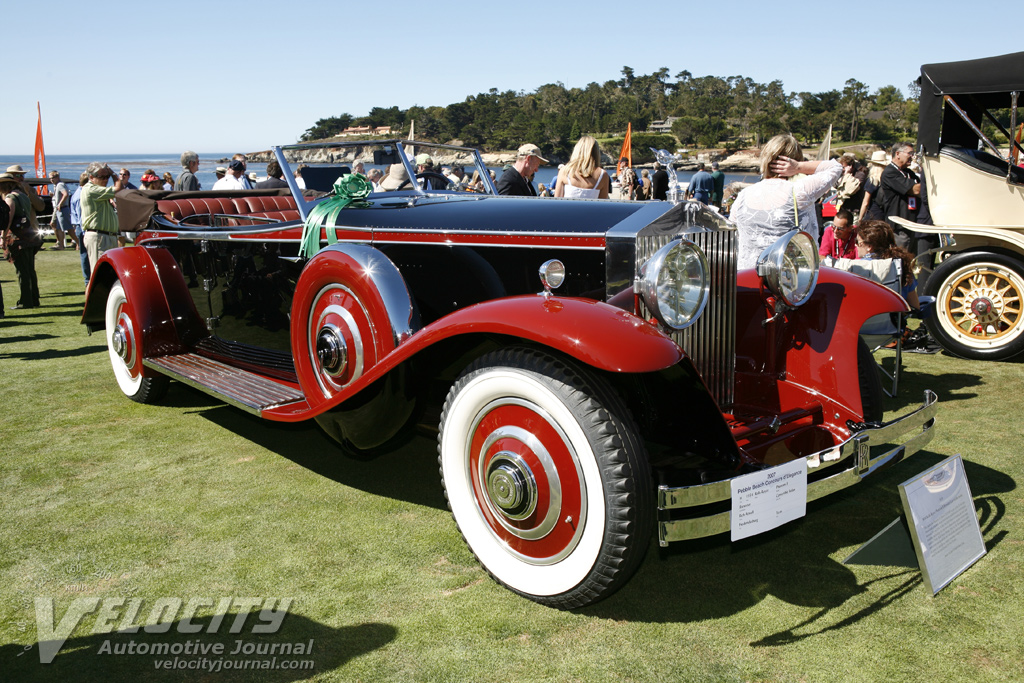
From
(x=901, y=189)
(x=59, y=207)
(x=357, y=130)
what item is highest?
(x=357, y=130)

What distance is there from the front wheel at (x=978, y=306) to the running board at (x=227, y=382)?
16.6 ft

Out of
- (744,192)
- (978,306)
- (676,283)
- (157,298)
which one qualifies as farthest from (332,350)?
(978,306)

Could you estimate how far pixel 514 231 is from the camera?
309 centimetres

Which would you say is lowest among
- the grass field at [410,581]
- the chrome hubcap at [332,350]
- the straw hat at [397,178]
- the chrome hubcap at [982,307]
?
the grass field at [410,581]

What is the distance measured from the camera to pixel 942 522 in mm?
2623

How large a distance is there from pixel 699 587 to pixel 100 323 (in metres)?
4.61

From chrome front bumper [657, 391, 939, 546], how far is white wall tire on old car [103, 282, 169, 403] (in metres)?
3.78

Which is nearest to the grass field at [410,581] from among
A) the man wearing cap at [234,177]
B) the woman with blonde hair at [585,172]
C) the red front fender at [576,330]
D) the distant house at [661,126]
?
the red front fender at [576,330]

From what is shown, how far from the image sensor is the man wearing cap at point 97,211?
327 inches

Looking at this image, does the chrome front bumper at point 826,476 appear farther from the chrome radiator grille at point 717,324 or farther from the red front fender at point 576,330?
the chrome radiator grille at point 717,324

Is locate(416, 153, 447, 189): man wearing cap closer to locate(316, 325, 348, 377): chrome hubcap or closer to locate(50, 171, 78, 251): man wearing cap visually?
locate(316, 325, 348, 377): chrome hubcap

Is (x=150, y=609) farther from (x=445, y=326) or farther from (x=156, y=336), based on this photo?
(x=156, y=336)

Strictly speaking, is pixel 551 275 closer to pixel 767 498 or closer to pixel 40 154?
pixel 767 498

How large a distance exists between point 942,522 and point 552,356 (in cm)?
154
